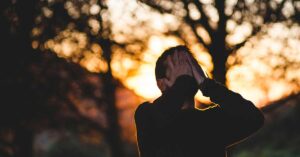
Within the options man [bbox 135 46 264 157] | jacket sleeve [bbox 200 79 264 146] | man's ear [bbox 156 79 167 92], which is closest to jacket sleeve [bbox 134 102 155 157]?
man [bbox 135 46 264 157]

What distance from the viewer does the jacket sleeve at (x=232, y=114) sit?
182 centimetres

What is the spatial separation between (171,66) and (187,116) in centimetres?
23

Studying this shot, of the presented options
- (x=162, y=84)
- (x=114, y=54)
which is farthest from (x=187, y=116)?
(x=114, y=54)

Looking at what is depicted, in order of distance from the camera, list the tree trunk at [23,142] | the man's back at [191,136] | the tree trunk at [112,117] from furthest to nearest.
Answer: the tree trunk at [112,117]
the tree trunk at [23,142]
the man's back at [191,136]

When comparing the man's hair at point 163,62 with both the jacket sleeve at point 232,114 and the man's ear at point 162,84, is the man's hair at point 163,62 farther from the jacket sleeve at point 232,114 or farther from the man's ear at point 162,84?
the jacket sleeve at point 232,114

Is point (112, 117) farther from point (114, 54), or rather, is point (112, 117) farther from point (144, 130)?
point (144, 130)

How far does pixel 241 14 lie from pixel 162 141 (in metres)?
5.43

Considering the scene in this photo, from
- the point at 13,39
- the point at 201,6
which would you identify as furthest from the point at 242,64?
the point at 13,39

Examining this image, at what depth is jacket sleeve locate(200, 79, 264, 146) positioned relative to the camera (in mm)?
1821

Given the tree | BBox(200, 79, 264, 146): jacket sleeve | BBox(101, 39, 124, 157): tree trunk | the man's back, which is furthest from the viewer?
BBox(101, 39, 124, 157): tree trunk

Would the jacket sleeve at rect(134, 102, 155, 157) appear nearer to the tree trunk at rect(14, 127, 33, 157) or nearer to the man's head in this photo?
the man's head

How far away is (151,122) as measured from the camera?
78.6 inches

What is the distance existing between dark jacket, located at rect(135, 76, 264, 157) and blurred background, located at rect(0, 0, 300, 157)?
4.93 meters

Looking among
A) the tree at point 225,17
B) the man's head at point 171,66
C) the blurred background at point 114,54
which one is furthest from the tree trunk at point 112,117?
the man's head at point 171,66
